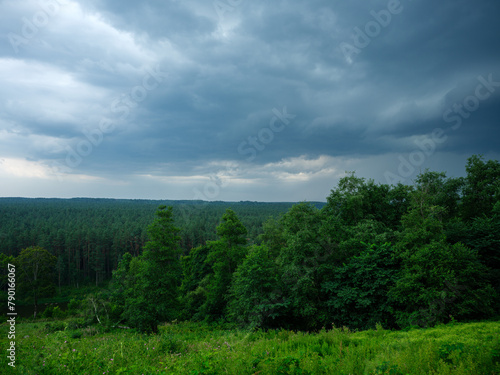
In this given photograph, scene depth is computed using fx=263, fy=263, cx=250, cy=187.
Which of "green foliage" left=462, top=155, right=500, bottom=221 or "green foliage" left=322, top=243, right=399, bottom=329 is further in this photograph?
"green foliage" left=462, top=155, right=500, bottom=221

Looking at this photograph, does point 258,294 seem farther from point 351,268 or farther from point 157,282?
point 157,282

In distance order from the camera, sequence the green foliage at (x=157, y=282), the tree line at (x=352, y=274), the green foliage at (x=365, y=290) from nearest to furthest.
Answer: the tree line at (x=352, y=274) < the green foliage at (x=365, y=290) < the green foliage at (x=157, y=282)

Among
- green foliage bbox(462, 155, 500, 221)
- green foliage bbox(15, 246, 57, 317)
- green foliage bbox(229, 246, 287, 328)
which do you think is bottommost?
green foliage bbox(15, 246, 57, 317)

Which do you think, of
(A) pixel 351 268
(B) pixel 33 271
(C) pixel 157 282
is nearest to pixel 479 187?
(A) pixel 351 268

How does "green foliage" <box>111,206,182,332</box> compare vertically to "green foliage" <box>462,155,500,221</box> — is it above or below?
below

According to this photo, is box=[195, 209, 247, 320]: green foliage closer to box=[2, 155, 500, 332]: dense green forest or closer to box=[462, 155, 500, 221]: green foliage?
box=[2, 155, 500, 332]: dense green forest

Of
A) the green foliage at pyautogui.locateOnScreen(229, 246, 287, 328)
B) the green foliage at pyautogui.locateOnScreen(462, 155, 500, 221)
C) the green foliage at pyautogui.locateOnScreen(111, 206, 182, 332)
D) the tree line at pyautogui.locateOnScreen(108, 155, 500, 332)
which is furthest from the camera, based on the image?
the green foliage at pyautogui.locateOnScreen(462, 155, 500, 221)

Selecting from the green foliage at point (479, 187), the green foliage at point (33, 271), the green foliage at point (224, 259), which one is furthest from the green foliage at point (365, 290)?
the green foliage at point (33, 271)

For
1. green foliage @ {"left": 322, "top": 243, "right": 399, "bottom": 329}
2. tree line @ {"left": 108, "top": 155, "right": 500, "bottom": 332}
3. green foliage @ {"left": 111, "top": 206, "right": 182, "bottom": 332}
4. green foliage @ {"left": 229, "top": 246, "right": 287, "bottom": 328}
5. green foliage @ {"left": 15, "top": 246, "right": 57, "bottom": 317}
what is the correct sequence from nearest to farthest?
tree line @ {"left": 108, "top": 155, "right": 500, "bottom": 332} < green foliage @ {"left": 322, "top": 243, "right": 399, "bottom": 329} < green foliage @ {"left": 229, "top": 246, "right": 287, "bottom": 328} < green foliage @ {"left": 111, "top": 206, "right": 182, "bottom": 332} < green foliage @ {"left": 15, "top": 246, "right": 57, "bottom": 317}

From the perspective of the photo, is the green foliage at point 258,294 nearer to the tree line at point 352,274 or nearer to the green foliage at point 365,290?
the tree line at point 352,274

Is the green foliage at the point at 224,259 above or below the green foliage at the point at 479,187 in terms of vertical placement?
below

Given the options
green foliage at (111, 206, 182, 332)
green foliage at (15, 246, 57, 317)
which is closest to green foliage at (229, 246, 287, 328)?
green foliage at (111, 206, 182, 332)

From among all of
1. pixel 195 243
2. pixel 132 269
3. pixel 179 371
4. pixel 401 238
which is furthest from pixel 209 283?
pixel 195 243

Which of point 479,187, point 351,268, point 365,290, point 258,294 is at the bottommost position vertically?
point 258,294
